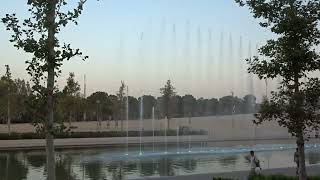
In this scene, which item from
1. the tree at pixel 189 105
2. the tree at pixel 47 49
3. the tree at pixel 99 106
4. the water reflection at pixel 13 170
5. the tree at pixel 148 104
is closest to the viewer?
the tree at pixel 47 49

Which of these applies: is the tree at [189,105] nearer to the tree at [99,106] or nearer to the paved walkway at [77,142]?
the tree at [99,106]

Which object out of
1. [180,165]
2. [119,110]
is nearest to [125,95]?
[119,110]

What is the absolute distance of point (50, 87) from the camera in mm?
8016

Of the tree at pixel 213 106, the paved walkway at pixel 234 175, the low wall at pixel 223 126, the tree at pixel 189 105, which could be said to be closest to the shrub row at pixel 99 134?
the low wall at pixel 223 126

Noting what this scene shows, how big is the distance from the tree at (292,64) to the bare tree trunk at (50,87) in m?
4.33

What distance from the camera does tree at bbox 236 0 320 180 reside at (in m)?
9.88

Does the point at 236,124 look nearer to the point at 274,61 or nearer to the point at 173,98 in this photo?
the point at 173,98

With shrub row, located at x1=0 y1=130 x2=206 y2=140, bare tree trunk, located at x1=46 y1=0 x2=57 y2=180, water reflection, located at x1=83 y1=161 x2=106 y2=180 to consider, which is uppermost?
bare tree trunk, located at x1=46 y1=0 x2=57 y2=180

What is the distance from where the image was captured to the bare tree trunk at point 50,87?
791cm

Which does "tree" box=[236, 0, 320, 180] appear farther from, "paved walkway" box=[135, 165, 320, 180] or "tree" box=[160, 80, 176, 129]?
"tree" box=[160, 80, 176, 129]

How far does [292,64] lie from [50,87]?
16.0 ft

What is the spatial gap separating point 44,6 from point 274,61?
4.73 metres

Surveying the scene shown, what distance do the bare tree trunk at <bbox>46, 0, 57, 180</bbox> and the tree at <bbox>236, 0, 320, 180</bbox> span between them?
4.33m

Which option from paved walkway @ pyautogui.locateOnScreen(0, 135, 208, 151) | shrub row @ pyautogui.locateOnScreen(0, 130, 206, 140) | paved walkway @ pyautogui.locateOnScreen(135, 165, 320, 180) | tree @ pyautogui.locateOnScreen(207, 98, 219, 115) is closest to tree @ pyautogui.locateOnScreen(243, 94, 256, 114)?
tree @ pyautogui.locateOnScreen(207, 98, 219, 115)
